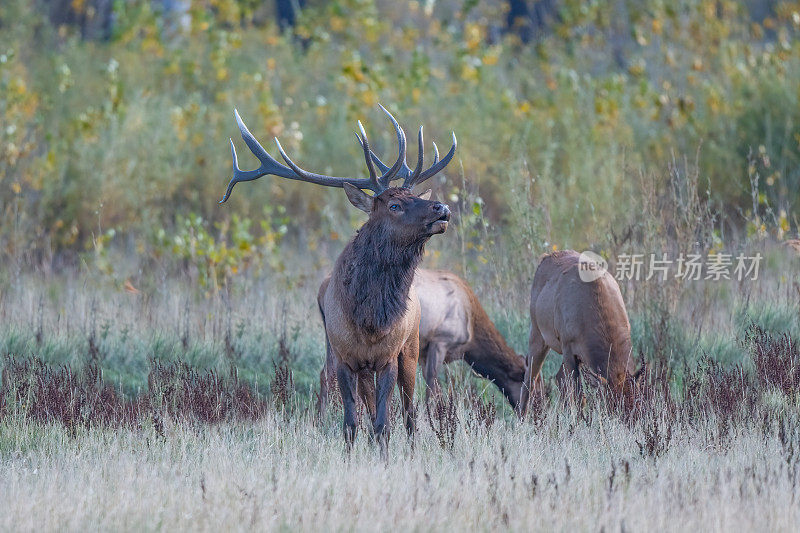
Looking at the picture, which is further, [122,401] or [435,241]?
[435,241]

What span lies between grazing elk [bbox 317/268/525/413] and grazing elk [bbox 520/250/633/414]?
0.32 m

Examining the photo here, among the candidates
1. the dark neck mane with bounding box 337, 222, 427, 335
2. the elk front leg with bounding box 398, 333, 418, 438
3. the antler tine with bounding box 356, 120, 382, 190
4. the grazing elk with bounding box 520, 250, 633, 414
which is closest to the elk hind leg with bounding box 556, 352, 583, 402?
the grazing elk with bounding box 520, 250, 633, 414

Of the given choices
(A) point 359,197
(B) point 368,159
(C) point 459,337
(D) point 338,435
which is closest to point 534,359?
(C) point 459,337

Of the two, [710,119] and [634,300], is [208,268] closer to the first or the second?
[634,300]

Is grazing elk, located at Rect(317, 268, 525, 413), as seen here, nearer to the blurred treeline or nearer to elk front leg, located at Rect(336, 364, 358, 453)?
the blurred treeline

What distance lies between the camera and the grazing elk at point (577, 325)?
7.26 metres

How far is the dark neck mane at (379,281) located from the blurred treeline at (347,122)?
9.45ft

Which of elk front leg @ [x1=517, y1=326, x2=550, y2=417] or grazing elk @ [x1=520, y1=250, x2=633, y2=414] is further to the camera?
elk front leg @ [x1=517, y1=326, x2=550, y2=417]

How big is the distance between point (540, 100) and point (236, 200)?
14.1 feet

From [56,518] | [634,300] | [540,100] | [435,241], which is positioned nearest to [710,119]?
[540,100]

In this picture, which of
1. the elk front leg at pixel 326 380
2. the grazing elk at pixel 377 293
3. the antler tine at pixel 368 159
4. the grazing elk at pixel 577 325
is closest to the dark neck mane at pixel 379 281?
the grazing elk at pixel 377 293

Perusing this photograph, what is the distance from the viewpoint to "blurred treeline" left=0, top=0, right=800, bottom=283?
39.3 ft

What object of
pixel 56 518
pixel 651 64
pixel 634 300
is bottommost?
pixel 56 518

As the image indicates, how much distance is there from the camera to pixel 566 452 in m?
6.16
